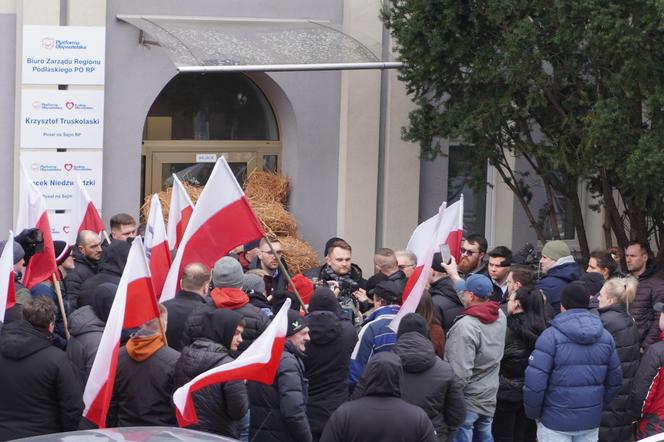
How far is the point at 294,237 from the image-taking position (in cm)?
1525

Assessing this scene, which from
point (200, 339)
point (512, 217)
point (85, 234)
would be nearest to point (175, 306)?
point (200, 339)

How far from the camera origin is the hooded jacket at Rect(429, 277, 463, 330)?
992 centimetres

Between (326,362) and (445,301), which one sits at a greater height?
(445,301)

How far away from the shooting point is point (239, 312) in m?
8.28

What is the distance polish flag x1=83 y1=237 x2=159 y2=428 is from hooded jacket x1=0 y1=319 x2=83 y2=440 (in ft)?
0.43

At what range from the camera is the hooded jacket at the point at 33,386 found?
7.66 m

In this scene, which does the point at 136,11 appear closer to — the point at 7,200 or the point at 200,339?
the point at 7,200

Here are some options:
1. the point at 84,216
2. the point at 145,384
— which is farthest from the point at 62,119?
the point at 145,384

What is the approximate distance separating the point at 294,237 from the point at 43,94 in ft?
11.2

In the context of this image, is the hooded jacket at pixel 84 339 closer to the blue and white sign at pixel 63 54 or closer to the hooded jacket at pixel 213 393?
the hooded jacket at pixel 213 393

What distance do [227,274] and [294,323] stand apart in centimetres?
67

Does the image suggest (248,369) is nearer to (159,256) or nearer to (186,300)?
(186,300)

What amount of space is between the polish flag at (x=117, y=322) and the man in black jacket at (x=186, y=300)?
3.69 feet

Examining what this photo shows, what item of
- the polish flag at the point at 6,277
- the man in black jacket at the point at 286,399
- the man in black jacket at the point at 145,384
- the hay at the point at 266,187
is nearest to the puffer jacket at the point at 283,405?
the man in black jacket at the point at 286,399
